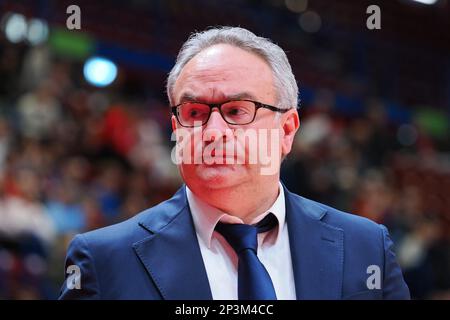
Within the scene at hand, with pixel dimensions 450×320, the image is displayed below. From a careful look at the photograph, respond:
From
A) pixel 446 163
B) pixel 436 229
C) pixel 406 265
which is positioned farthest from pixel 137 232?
pixel 446 163

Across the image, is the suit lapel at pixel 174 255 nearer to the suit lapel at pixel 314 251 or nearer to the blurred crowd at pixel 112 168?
the suit lapel at pixel 314 251

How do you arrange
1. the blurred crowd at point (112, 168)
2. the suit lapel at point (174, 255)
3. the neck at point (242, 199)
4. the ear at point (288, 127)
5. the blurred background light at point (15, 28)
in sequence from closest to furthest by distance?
the suit lapel at point (174, 255)
the neck at point (242, 199)
the ear at point (288, 127)
the blurred crowd at point (112, 168)
the blurred background light at point (15, 28)

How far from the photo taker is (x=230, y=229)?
1876mm

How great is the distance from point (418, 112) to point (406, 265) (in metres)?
4.19

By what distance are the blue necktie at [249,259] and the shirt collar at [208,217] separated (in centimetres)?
1

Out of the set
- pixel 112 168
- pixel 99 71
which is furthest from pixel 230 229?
pixel 99 71

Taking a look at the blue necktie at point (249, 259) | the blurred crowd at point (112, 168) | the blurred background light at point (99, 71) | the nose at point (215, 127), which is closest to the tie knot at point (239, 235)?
the blue necktie at point (249, 259)

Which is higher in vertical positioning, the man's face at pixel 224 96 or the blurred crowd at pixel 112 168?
the man's face at pixel 224 96

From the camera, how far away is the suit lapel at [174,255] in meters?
1.75

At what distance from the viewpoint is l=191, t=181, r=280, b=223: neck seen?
1847mm

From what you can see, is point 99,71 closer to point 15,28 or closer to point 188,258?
point 15,28

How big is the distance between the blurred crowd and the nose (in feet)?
7.81
